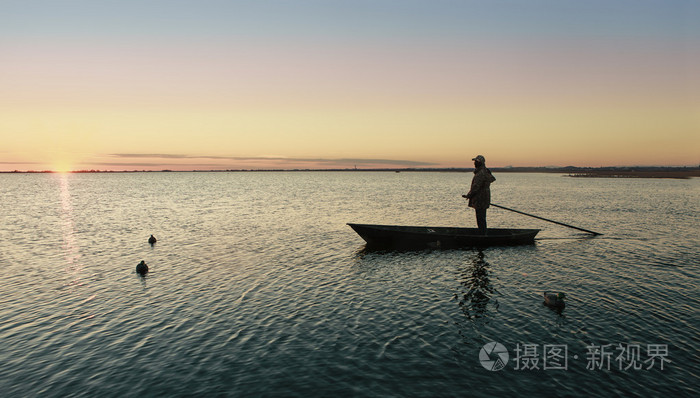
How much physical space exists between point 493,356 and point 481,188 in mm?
15488

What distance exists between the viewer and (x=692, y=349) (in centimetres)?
1060

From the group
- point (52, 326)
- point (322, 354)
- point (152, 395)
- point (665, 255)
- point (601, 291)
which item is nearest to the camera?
point (152, 395)

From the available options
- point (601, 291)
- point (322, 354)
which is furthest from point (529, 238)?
point (322, 354)

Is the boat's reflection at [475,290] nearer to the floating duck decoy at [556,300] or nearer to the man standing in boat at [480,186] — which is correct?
the floating duck decoy at [556,300]

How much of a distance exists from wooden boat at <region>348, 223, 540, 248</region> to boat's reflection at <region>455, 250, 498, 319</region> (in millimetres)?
3307

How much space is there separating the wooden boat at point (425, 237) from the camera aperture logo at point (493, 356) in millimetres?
13963

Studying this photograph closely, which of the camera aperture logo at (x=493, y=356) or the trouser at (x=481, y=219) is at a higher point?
the trouser at (x=481, y=219)

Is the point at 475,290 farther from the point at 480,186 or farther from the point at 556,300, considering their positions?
the point at 480,186

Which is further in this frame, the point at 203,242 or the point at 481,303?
the point at 203,242

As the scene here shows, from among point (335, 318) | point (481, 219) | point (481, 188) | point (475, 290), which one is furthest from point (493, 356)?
point (481, 219)

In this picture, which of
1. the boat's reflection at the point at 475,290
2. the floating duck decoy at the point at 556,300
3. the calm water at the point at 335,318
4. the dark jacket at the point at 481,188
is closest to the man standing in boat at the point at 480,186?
the dark jacket at the point at 481,188

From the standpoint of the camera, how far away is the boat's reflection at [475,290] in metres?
14.2

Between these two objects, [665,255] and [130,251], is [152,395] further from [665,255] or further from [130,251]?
[665,255]

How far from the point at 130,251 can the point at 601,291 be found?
88.9 feet
